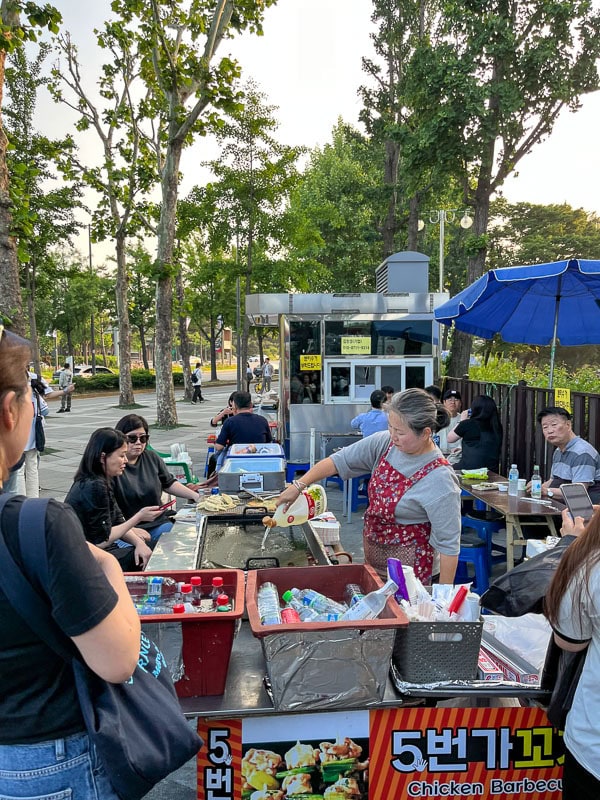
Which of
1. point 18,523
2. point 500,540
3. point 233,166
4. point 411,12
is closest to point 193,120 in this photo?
point 233,166

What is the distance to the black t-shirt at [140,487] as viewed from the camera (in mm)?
4523

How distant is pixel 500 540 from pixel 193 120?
36.2ft

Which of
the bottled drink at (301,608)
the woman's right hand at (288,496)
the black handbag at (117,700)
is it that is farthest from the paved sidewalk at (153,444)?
the black handbag at (117,700)

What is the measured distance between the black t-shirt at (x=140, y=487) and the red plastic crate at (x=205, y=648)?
251 cm

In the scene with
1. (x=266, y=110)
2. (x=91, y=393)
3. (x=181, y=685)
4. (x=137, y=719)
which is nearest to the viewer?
(x=137, y=719)

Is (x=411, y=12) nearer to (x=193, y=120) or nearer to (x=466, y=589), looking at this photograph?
(x=193, y=120)

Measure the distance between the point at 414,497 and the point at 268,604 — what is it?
0.98 m

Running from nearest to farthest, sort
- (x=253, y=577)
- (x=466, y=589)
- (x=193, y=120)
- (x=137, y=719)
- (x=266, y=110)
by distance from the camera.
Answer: (x=137, y=719) → (x=466, y=589) → (x=253, y=577) → (x=193, y=120) → (x=266, y=110)

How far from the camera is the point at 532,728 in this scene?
2188mm

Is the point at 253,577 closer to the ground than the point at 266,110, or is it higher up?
closer to the ground

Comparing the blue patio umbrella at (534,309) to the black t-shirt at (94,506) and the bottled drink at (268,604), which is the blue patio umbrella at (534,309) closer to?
the black t-shirt at (94,506)

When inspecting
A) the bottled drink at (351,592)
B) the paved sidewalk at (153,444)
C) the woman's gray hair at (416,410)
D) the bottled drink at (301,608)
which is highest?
the woman's gray hair at (416,410)

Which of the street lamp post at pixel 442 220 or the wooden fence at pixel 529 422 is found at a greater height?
the street lamp post at pixel 442 220

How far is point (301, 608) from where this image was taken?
7.65ft
